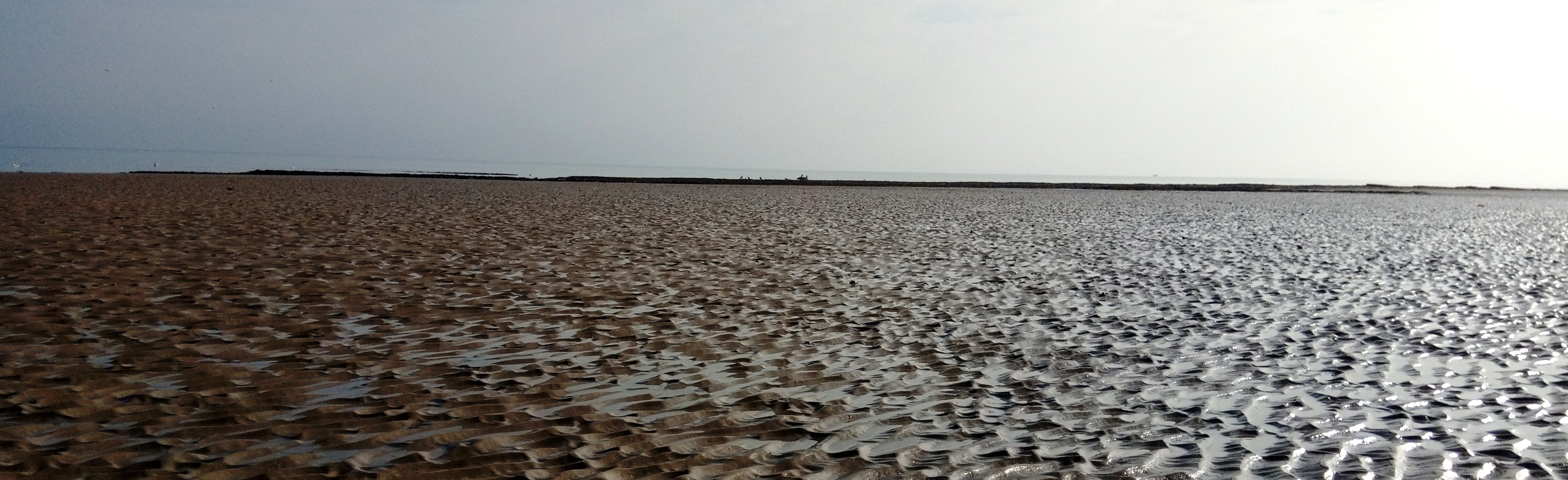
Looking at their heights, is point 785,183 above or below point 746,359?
below

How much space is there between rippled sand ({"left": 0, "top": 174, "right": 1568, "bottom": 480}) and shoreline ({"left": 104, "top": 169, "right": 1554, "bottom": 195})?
45457mm

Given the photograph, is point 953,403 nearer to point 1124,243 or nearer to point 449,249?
point 449,249

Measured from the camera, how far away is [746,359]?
9.67 meters

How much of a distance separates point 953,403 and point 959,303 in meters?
5.58

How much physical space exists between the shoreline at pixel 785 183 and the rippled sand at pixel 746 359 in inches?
1790

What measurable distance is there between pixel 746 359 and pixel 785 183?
63606 mm

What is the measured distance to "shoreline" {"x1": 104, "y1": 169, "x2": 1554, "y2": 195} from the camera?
65688 mm

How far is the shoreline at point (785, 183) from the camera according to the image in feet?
216

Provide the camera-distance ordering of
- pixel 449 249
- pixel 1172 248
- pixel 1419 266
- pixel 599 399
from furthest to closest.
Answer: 1. pixel 1172 248
2. pixel 1419 266
3. pixel 449 249
4. pixel 599 399

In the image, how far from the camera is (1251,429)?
24.5 feet

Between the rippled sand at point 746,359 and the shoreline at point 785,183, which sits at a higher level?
the rippled sand at point 746,359

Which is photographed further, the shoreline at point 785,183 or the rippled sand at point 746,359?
the shoreline at point 785,183

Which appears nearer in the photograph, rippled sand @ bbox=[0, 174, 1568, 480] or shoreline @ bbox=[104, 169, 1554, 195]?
rippled sand @ bbox=[0, 174, 1568, 480]

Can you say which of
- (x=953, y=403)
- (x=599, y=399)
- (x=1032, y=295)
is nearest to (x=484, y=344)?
(x=599, y=399)
